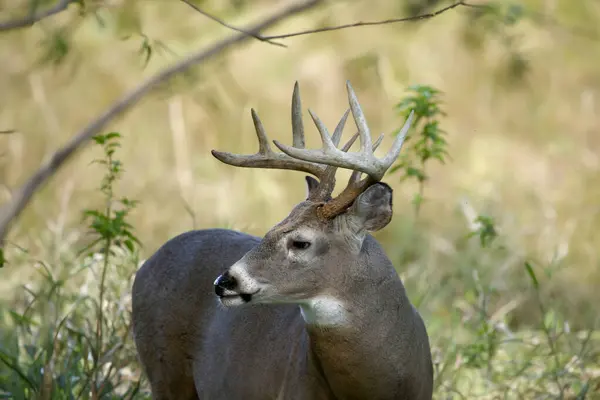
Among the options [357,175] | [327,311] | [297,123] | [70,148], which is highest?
[70,148]

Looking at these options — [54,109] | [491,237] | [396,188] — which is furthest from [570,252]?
[54,109]

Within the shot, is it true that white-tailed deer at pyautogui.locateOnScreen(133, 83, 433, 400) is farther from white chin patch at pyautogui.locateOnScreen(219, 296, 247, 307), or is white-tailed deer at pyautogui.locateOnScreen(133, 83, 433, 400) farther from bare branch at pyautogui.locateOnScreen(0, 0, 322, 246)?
bare branch at pyautogui.locateOnScreen(0, 0, 322, 246)

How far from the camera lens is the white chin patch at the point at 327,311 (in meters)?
3.85

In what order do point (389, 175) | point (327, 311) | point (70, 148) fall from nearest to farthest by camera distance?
point (70, 148) < point (327, 311) < point (389, 175)

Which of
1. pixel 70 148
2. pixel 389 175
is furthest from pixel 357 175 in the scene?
pixel 389 175

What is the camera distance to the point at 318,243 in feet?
12.8

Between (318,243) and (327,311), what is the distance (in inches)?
9.7

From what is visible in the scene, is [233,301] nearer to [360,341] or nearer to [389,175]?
[360,341]

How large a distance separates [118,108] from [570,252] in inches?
265

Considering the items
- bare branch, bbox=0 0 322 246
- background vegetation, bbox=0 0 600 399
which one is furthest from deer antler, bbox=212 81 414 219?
background vegetation, bbox=0 0 600 399

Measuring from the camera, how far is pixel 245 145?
1055cm

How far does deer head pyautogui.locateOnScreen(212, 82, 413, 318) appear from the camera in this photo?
3.80m

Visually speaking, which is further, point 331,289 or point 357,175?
point 357,175

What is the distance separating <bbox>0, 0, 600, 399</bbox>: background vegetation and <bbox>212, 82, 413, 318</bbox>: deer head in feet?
4.28
